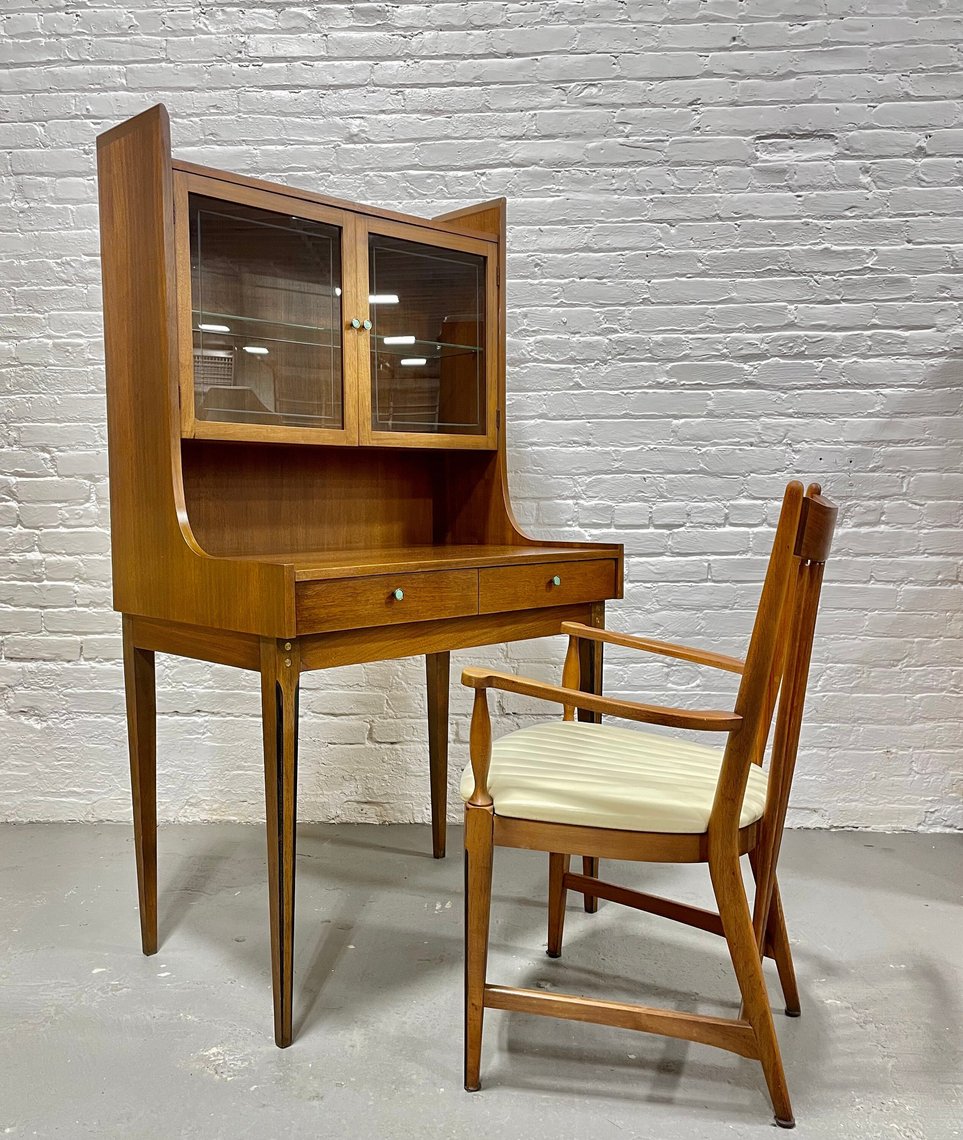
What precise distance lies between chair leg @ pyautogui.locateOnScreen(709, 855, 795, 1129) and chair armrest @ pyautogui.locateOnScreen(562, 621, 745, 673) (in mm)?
429

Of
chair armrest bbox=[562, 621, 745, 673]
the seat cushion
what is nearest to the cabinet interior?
chair armrest bbox=[562, 621, 745, 673]

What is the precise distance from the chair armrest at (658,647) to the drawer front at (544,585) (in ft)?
0.26

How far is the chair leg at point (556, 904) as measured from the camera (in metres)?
2.08

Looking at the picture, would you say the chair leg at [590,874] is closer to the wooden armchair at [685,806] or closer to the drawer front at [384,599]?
the wooden armchair at [685,806]

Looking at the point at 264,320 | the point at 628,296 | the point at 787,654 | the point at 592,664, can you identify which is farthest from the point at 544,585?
the point at 628,296

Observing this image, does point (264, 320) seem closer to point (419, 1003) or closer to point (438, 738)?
point (438, 738)

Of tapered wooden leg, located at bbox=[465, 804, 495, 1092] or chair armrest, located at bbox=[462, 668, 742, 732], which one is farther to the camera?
tapered wooden leg, located at bbox=[465, 804, 495, 1092]

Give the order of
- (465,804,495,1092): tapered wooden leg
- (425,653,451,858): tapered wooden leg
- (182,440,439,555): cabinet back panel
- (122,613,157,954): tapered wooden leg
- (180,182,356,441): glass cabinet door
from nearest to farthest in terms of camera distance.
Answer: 1. (465,804,495,1092): tapered wooden leg
2. (180,182,356,441): glass cabinet door
3. (122,613,157,954): tapered wooden leg
4. (182,440,439,555): cabinet back panel
5. (425,653,451,858): tapered wooden leg

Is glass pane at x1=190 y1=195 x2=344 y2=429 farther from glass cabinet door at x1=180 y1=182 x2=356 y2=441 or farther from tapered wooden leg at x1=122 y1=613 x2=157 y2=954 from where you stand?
tapered wooden leg at x1=122 y1=613 x2=157 y2=954

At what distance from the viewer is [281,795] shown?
5.65 feet

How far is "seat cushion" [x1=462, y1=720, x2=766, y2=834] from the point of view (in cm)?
154

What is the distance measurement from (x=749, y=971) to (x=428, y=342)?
1.51m

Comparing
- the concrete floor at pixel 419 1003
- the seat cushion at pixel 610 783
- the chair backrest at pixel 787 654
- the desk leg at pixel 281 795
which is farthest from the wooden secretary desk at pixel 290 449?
the chair backrest at pixel 787 654

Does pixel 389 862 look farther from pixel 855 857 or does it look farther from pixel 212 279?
pixel 212 279
